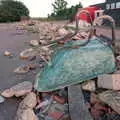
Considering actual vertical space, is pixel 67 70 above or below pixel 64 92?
above

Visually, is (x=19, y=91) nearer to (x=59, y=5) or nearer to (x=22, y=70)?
(x=22, y=70)

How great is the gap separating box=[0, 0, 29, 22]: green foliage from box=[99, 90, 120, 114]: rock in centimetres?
4000

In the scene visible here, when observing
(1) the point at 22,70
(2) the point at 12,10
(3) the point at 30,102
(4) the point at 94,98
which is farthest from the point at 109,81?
(2) the point at 12,10

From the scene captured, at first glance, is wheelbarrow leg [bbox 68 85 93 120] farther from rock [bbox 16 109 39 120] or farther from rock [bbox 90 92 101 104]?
rock [bbox 16 109 39 120]

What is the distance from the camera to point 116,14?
77.9ft

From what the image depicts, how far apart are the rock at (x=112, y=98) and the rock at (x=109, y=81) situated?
127 mm

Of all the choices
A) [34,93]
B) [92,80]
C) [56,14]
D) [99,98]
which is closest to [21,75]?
[34,93]

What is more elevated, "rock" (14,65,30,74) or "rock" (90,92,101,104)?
"rock" (90,92,101,104)

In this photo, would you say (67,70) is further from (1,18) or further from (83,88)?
(1,18)

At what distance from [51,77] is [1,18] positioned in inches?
1549

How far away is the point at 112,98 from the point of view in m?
4.19

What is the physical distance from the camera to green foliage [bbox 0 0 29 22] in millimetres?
42781

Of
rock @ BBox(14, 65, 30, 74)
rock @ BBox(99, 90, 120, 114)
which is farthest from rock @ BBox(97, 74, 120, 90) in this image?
rock @ BBox(14, 65, 30, 74)

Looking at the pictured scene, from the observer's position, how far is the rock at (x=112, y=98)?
159 inches
